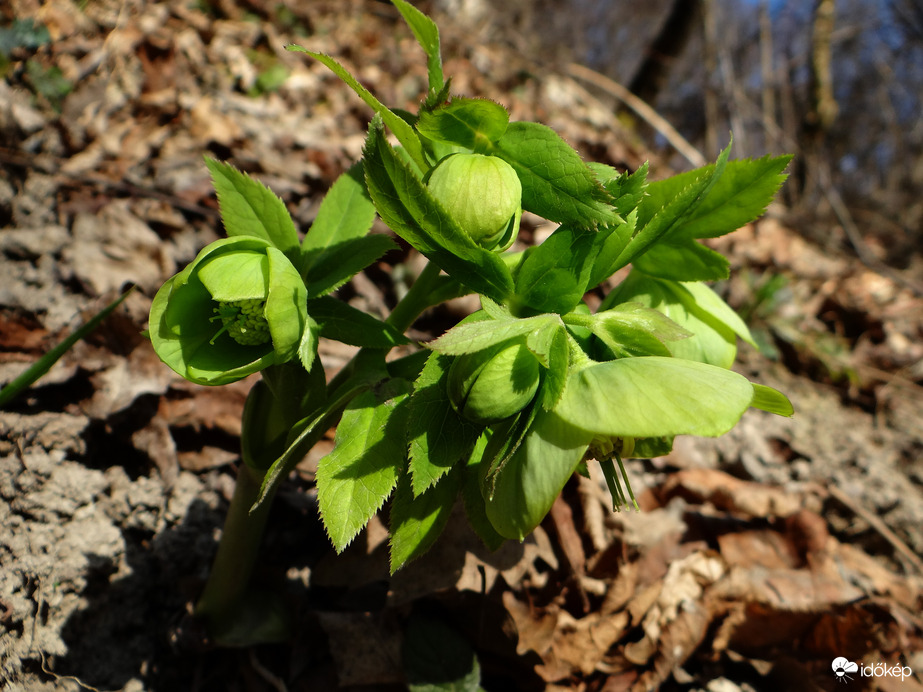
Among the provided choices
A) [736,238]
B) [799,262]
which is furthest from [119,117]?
[799,262]

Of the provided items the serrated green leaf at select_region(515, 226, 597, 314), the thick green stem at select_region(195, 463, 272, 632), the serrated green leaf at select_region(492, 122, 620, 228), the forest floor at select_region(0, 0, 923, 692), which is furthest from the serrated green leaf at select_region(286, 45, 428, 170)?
the forest floor at select_region(0, 0, 923, 692)

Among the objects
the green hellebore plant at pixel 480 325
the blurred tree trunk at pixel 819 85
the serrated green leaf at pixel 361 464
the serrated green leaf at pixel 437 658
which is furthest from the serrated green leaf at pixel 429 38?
the blurred tree trunk at pixel 819 85

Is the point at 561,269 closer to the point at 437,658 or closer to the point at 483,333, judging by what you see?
the point at 483,333

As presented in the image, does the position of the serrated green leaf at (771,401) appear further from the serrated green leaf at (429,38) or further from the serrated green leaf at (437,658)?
the serrated green leaf at (437,658)

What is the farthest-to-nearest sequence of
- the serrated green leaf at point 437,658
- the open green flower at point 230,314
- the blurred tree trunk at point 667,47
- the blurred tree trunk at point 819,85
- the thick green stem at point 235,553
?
the blurred tree trunk at point 667,47 < the blurred tree trunk at point 819,85 < the serrated green leaf at point 437,658 < the thick green stem at point 235,553 < the open green flower at point 230,314

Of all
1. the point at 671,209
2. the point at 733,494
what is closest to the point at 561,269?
the point at 671,209

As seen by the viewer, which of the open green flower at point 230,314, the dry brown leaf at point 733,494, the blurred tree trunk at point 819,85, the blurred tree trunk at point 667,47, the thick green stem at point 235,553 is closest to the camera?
the open green flower at point 230,314

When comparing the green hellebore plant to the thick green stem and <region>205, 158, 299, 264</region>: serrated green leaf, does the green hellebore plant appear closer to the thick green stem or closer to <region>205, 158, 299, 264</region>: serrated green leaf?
<region>205, 158, 299, 264</region>: serrated green leaf
